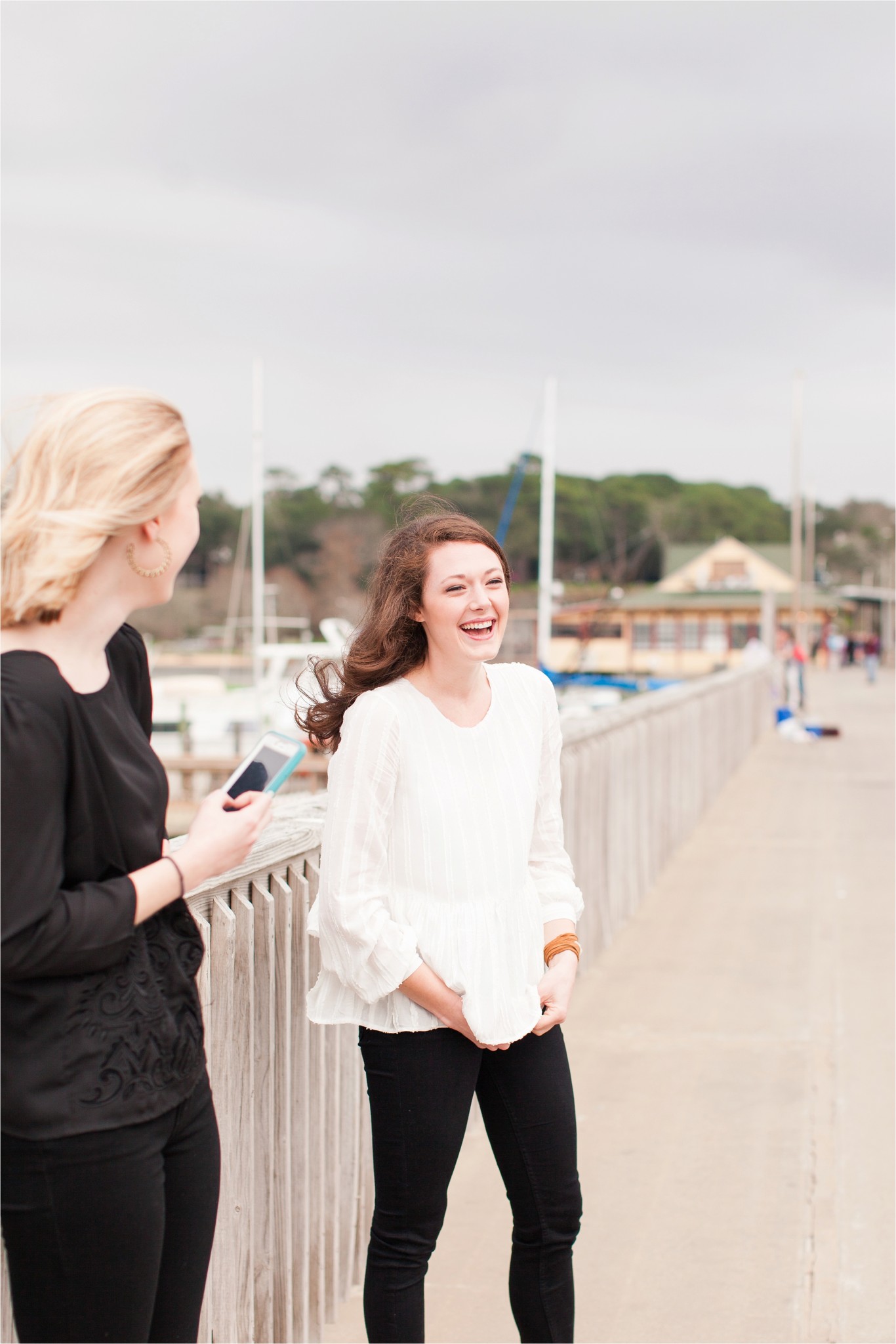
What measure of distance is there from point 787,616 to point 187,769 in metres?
54.2

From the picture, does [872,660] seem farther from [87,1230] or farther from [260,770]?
[87,1230]

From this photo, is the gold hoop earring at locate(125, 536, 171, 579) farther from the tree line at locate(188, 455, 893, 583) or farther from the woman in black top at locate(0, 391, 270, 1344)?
the tree line at locate(188, 455, 893, 583)

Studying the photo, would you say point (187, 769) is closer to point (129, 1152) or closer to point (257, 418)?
point (129, 1152)

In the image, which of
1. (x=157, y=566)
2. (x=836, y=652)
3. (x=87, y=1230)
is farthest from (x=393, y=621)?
(x=836, y=652)

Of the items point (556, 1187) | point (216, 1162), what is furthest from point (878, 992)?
point (216, 1162)

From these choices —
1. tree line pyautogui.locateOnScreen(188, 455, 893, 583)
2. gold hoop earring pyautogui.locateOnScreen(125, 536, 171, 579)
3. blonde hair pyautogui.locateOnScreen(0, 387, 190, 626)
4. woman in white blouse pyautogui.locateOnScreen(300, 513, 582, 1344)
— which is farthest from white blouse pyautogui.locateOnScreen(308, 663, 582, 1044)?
tree line pyautogui.locateOnScreen(188, 455, 893, 583)

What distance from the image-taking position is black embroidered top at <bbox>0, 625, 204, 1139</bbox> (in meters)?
1.43

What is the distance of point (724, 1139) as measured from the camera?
4.18m

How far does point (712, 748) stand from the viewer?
11977mm

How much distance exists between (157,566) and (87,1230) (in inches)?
31.6

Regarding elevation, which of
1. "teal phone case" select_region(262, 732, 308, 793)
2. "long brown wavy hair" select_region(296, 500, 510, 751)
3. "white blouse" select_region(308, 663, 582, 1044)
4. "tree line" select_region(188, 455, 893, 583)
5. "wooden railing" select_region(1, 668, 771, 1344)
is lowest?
"wooden railing" select_region(1, 668, 771, 1344)

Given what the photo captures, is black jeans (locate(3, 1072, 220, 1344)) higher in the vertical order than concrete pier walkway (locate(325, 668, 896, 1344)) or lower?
higher

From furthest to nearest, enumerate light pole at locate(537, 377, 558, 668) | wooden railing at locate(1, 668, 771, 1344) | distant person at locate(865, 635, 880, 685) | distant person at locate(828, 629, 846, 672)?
distant person at locate(828, 629, 846, 672) < distant person at locate(865, 635, 880, 685) < light pole at locate(537, 377, 558, 668) < wooden railing at locate(1, 668, 771, 1344)

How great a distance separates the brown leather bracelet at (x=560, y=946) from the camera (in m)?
2.47
